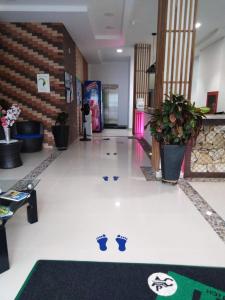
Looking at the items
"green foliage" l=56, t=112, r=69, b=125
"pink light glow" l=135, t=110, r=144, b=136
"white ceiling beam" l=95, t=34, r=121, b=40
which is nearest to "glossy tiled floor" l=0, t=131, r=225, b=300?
"green foliage" l=56, t=112, r=69, b=125

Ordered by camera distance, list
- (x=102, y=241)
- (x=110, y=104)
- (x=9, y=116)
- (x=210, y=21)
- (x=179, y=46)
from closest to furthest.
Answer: (x=102, y=241), (x=179, y=46), (x=9, y=116), (x=210, y=21), (x=110, y=104)

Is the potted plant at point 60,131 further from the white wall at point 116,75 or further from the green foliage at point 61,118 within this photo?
the white wall at point 116,75

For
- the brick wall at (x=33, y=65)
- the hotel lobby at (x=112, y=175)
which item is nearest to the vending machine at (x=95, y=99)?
the hotel lobby at (x=112, y=175)

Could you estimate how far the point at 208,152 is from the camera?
4047 mm

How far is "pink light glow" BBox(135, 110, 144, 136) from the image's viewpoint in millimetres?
8914

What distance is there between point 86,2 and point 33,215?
4.49m

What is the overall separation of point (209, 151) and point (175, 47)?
1854 millimetres

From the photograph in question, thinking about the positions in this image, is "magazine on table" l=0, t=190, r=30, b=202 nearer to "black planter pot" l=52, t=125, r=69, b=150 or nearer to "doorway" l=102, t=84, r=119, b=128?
"black planter pot" l=52, t=125, r=69, b=150

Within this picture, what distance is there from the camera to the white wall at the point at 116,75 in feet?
38.5

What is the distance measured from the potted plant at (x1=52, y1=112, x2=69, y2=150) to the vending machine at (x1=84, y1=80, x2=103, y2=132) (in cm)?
404

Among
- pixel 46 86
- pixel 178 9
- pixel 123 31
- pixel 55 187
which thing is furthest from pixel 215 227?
pixel 123 31

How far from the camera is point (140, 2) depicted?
4.83 metres

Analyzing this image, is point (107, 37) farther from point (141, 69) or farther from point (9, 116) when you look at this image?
point (9, 116)

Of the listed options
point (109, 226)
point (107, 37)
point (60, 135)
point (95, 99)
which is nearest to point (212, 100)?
point (107, 37)
